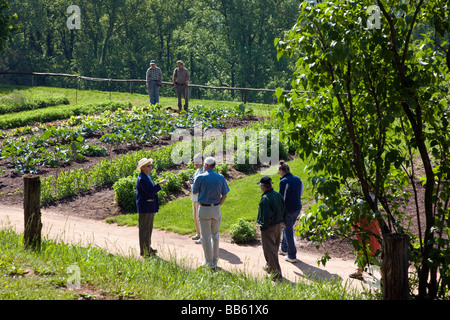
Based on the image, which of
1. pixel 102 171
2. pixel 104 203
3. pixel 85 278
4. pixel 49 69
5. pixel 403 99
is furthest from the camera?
pixel 49 69

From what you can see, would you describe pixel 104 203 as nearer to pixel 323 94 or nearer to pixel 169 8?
pixel 323 94

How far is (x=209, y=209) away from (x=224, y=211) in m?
3.53

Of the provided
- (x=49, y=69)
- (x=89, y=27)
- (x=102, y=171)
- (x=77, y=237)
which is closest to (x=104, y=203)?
(x=102, y=171)

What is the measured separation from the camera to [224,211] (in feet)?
38.1

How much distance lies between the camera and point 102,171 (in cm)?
1341

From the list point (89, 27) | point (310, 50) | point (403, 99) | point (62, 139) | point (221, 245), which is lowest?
point (221, 245)

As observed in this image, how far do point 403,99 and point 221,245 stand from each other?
214 inches

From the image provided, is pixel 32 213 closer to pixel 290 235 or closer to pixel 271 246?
pixel 271 246

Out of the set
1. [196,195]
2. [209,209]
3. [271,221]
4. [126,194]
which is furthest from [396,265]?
Answer: [126,194]

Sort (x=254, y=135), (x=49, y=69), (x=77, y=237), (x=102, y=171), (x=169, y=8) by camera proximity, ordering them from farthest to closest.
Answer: (x=169, y=8), (x=49, y=69), (x=254, y=135), (x=102, y=171), (x=77, y=237)

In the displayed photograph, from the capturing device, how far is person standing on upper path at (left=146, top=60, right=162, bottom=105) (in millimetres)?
20234

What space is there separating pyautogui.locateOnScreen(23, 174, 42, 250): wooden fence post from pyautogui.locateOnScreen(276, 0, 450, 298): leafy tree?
13.0 feet

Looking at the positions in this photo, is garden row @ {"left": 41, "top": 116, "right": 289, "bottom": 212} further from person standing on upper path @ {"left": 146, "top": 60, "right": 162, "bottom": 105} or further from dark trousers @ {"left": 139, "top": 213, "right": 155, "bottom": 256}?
person standing on upper path @ {"left": 146, "top": 60, "right": 162, "bottom": 105}

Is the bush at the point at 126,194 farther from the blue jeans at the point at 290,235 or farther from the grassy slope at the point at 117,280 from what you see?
the blue jeans at the point at 290,235
